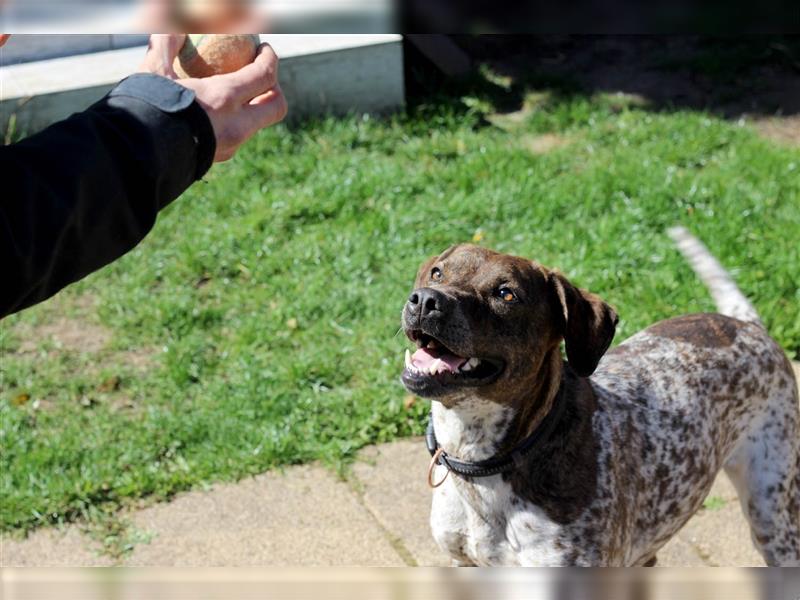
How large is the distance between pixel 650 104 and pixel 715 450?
4.93 metres

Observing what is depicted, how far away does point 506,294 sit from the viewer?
11.3 ft

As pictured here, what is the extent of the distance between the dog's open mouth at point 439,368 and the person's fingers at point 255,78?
118 cm

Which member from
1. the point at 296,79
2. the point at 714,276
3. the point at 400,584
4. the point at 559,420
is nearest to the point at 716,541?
the point at 714,276

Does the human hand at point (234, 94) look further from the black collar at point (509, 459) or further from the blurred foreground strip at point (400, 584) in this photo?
the black collar at point (509, 459)

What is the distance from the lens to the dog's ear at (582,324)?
3504 millimetres

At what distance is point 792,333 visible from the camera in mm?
5676

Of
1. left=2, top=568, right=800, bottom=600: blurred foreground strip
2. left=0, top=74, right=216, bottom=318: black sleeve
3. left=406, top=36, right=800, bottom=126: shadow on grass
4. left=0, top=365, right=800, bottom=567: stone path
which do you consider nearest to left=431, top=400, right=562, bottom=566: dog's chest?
left=0, top=365, right=800, bottom=567: stone path

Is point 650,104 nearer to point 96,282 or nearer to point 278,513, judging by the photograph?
point 96,282

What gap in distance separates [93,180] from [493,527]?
7.46ft

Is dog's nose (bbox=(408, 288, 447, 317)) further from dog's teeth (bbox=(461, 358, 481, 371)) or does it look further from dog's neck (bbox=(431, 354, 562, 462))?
dog's neck (bbox=(431, 354, 562, 462))

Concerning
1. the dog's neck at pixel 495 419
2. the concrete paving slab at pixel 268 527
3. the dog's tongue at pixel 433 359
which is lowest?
the concrete paving slab at pixel 268 527

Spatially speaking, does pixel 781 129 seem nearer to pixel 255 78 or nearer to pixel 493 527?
pixel 493 527

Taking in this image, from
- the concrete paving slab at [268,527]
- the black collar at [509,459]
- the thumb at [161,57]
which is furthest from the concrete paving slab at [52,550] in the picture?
the thumb at [161,57]

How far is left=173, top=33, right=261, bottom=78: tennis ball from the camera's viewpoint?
247cm
